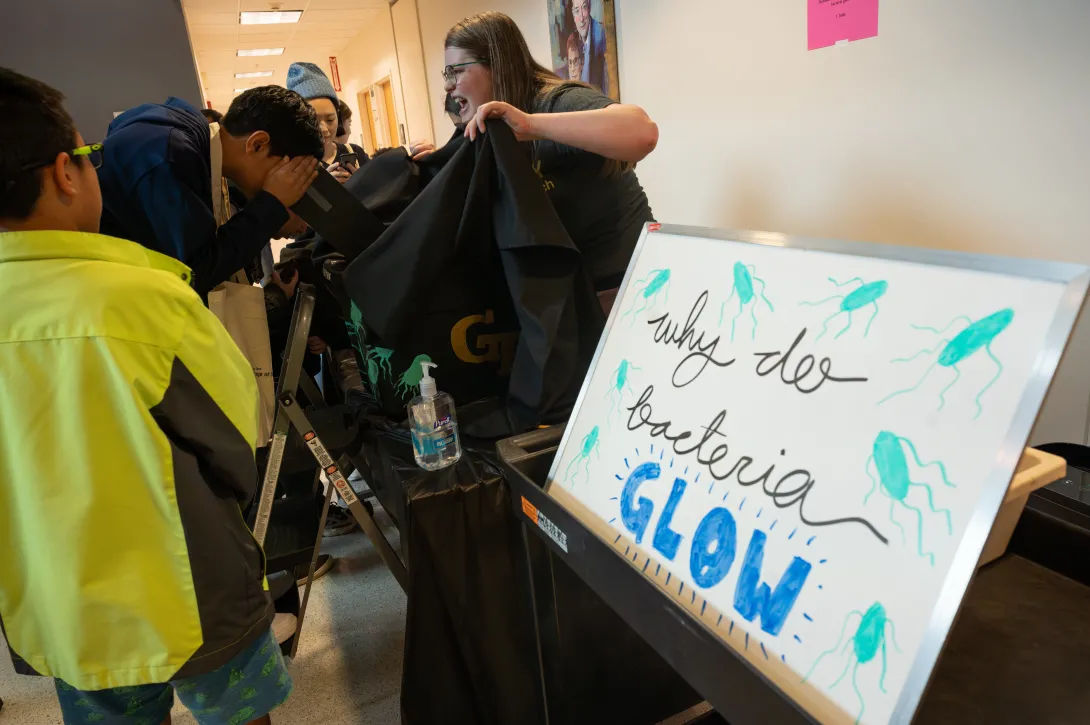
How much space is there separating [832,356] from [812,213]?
4.60ft

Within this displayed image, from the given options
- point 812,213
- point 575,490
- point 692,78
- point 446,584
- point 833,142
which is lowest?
point 446,584

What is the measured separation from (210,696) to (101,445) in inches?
16.1

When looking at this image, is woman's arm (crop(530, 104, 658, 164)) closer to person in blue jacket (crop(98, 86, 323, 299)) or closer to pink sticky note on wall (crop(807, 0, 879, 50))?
person in blue jacket (crop(98, 86, 323, 299))

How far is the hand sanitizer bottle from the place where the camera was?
1.04m

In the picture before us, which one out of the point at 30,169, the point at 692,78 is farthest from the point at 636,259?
the point at 692,78

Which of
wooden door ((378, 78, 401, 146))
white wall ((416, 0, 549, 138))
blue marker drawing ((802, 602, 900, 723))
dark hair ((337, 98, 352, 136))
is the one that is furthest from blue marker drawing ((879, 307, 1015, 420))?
wooden door ((378, 78, 401, 146))

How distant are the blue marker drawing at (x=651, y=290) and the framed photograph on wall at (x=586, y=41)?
6.13 feet

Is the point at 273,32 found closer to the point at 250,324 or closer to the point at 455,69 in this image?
the point at 455,69

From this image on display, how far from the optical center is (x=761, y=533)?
543mm

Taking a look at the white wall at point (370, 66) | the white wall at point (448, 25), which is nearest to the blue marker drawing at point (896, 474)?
the white wall at point (448, 25)

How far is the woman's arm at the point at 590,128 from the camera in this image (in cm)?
103

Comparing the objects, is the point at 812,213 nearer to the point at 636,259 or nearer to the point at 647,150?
the point at 647,150

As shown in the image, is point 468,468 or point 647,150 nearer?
point 468,468

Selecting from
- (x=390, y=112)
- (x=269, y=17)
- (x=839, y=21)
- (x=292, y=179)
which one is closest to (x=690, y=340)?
(x=292, y=179)
